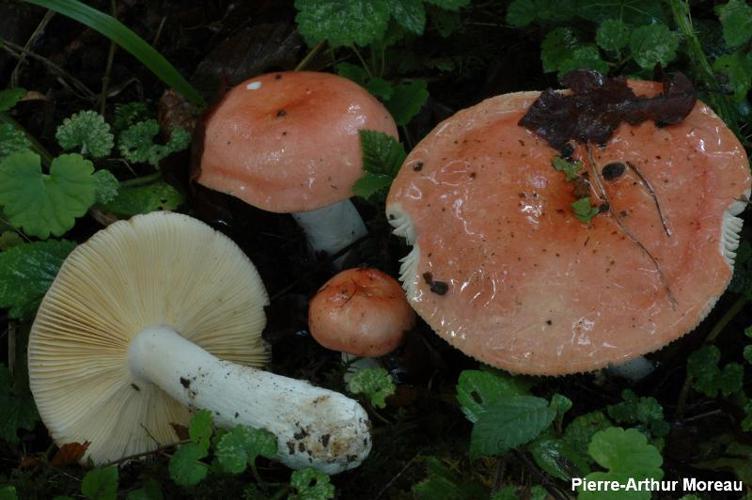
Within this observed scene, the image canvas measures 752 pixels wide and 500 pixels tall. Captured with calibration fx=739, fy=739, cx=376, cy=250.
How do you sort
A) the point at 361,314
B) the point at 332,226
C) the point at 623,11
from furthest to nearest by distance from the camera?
the point at 332,226, the point at 623,11, the point at 361,314

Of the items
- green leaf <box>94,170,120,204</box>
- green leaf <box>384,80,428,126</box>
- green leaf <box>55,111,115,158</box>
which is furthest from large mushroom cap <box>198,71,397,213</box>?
green leaf <box>55,111,115,158</box>

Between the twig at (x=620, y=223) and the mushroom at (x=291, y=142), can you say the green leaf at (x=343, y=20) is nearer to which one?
the mushroom at (x=291, y=142)

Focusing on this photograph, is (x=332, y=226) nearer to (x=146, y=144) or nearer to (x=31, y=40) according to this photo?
(x=146, y=144)

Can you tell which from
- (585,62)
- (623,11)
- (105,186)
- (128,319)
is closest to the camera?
(128,319)

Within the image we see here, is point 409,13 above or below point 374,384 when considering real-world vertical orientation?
above

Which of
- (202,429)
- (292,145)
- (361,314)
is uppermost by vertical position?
(292,145)

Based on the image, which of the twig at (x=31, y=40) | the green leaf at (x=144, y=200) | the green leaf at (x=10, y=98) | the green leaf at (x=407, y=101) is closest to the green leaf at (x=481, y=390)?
the green leaf at (x=407, y=101)

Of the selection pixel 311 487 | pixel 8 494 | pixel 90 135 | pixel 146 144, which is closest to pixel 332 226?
pixel 146 144
